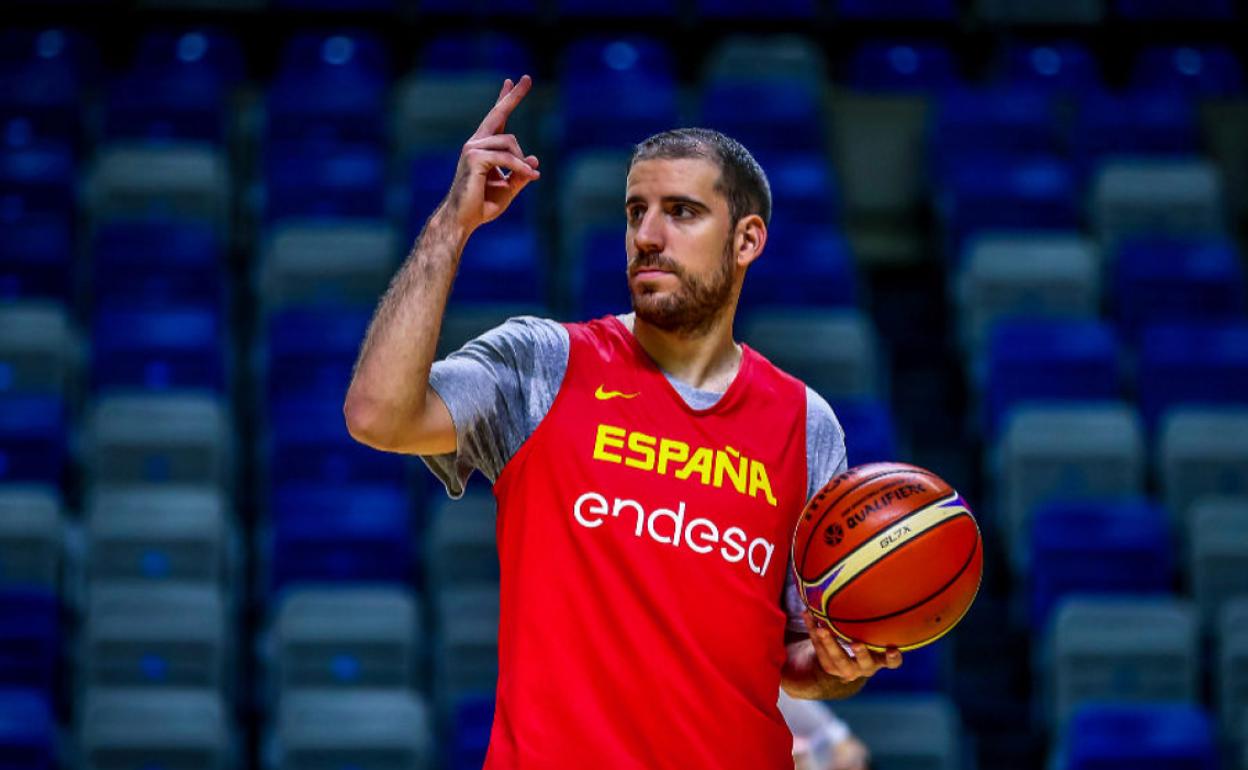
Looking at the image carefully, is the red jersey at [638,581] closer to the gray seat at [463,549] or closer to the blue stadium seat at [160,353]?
the gray seat at [463,549]

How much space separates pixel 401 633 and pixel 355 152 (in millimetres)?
3426

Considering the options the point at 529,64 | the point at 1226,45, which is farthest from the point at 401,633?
the point at 1226,45

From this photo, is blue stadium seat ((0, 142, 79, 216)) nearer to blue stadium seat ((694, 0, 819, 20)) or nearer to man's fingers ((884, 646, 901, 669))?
blue stadium seat ((694, 0, 819, 20))

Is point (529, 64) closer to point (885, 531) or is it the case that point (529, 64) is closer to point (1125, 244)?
point (1125, 244)

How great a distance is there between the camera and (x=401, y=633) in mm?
6766

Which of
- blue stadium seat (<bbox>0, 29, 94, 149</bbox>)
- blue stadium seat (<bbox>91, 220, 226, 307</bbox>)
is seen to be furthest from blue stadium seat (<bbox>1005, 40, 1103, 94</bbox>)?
blue stadium seat (<bbox>0, 29, 94, 149</bbox>)

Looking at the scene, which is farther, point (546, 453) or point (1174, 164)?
point (1174, 164)

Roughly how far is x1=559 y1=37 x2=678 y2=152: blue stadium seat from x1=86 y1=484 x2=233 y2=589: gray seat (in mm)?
3111

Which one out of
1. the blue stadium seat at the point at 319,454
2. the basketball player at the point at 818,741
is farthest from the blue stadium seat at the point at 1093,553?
the blue stadium seat at the point at 319,454

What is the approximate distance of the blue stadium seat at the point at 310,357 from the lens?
795 centimetres

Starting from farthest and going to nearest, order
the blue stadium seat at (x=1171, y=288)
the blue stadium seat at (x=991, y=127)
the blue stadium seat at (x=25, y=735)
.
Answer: the blue stadium seat at (x=991, y=127)
the blue stadium seat at (x=1171, y=288)
the blue stadium seat at (x=25, y=735)

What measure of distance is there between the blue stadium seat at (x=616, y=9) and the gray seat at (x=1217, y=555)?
476cm

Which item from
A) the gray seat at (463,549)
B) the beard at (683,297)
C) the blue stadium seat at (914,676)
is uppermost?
the beard at (683,297)

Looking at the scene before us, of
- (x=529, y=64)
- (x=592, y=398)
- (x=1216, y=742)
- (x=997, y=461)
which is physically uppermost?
(x=529, y=64)
